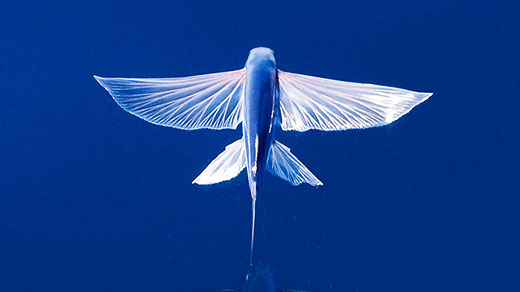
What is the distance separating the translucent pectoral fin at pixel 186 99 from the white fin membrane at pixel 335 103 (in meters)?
0.18

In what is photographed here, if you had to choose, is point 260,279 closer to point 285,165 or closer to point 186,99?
point 285,165

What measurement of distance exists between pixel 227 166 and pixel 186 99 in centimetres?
29

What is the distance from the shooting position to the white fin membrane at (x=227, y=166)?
78.7 inches

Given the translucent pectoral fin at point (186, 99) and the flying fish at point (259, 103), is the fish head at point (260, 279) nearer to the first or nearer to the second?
the flying fish at point (259, 103)

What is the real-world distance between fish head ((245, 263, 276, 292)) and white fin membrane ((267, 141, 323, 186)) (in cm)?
49

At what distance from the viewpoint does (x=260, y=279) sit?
2322 millimetres

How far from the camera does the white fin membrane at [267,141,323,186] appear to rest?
2027 mm

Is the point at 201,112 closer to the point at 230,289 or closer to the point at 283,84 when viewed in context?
the point at 283,84

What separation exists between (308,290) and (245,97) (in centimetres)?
103

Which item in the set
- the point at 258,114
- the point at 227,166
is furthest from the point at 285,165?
the point at 258,114


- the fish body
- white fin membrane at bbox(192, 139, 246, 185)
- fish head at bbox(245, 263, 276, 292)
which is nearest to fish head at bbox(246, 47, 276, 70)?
the fish body

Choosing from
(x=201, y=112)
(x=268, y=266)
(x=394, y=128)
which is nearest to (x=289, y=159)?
(x=201, y=112)

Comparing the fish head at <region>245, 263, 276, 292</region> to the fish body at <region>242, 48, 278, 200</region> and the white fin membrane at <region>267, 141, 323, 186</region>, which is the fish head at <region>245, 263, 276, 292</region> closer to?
the white fin membrane at <region>267, 141, 323, 186</region>

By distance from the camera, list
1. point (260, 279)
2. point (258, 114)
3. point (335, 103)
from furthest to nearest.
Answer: point (260, 279) → point (335, 103) → point (258, 114)
